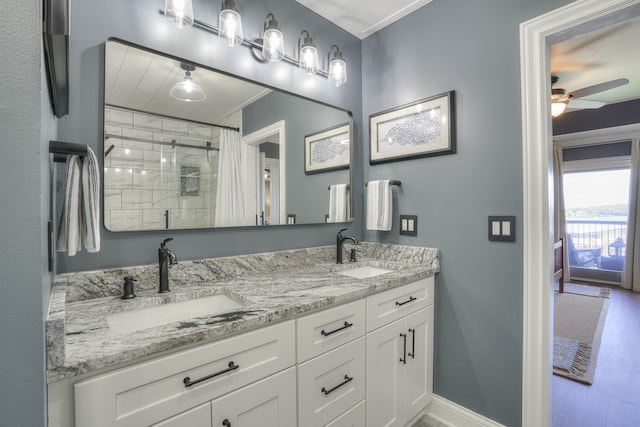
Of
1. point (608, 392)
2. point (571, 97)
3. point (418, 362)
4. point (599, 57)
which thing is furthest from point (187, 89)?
point (599, 57)

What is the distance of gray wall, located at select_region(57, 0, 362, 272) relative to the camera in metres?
1.15

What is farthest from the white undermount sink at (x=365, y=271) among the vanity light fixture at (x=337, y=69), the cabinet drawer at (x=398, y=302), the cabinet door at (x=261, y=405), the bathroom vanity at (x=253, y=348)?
the vanity light fixture at (x=337, y=69)

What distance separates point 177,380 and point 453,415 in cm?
164

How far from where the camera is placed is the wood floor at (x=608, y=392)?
171 cm

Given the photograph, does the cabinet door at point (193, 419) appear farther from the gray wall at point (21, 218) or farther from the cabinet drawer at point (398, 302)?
the cabinet drawer at point (398, 302)

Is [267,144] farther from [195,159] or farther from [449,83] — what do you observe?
[449,83]

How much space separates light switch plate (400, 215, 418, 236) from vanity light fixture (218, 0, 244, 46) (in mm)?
1419

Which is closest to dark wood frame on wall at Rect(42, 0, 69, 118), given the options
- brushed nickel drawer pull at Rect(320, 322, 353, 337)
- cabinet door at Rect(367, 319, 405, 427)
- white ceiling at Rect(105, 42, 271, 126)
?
white ceiling at Rect(105, 42, 271, 126)

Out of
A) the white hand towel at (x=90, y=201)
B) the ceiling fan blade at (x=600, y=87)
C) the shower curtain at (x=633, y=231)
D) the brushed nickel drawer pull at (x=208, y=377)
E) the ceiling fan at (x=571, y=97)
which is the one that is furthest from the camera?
the shower curtain at (x=633, y=231)

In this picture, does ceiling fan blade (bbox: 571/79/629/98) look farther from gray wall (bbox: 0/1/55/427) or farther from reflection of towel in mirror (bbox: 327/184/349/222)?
gray wall (bbox: 0/1/55/427)

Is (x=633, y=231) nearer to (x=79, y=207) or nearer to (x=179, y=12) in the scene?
(x=179, y=12)

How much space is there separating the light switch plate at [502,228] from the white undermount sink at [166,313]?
53.0 inches

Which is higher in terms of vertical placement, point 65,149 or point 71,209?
point 65,149

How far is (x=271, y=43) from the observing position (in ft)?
5.20
